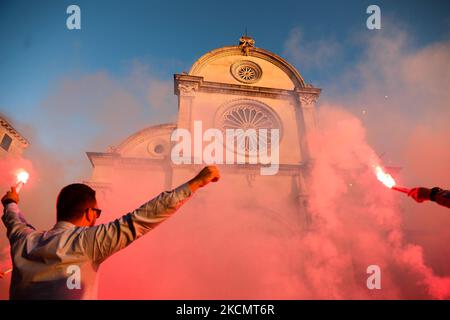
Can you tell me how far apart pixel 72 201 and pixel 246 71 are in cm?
1506

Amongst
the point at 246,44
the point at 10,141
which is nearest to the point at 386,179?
the point at 246,44

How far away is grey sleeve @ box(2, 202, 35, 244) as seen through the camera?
2.02 metres

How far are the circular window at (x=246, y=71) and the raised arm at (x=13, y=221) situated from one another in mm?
13943

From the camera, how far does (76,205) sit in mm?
2119

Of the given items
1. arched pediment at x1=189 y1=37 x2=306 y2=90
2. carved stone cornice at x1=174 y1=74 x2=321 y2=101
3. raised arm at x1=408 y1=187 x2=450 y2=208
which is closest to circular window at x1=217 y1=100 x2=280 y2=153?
carved stone cornice at x1=174 y1=74 x2=321 y2=101

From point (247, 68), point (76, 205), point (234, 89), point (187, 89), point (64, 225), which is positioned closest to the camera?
point (64, 225)

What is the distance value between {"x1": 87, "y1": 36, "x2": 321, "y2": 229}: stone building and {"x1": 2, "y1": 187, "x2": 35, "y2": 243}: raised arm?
8.88 metres

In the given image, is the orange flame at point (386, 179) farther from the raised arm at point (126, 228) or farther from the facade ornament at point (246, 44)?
the facade ornament at point (246, 44)

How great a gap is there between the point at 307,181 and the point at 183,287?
286 inches

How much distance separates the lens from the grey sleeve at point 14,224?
79.7 inches

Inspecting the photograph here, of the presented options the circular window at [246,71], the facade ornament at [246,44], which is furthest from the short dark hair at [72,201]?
the facade ornament at [246,44]

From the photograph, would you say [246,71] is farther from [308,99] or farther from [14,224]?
[14,224]

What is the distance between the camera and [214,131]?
516 inches
